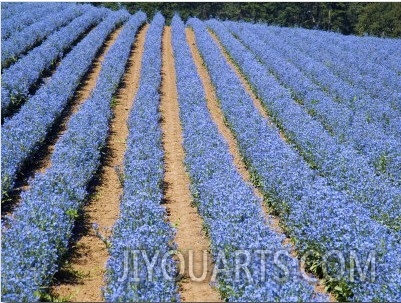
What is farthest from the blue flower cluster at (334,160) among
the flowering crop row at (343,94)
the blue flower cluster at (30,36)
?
the blue flower cluster at (30,36)

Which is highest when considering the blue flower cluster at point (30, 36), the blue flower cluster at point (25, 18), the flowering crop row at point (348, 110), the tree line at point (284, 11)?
the blue flower cluster at point (25, 18)

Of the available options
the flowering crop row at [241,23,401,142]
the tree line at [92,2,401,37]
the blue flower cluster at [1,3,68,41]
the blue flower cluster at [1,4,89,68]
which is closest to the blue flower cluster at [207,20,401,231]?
the flowering crop row at [241,23,401,142]

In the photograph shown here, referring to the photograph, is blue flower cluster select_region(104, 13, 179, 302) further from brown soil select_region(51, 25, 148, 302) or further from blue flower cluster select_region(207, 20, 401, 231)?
blue flower cluster select_region(207, 20, 401, 231)

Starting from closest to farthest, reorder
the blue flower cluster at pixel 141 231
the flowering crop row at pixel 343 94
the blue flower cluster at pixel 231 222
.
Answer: the blue flower cluster at pixel 231 222, the blue flower cluster at pixel 141 231, the flowering crop row at pixel 343 94

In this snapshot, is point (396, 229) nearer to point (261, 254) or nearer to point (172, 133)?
point (261, 254)

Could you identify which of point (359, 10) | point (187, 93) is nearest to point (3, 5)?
point (187, 93)

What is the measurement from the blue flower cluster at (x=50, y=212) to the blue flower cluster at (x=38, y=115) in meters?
0.64

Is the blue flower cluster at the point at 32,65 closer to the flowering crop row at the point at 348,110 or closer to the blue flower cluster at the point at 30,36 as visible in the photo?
the blue flower cluster at the point at 30,36

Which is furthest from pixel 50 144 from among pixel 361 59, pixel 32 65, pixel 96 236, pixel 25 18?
pixel 25 18

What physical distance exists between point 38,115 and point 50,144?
848 mm

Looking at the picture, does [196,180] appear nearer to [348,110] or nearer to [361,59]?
[348,110]

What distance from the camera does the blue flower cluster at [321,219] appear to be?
306 inches

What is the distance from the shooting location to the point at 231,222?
917 centimetres

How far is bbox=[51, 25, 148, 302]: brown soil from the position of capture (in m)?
8.56
